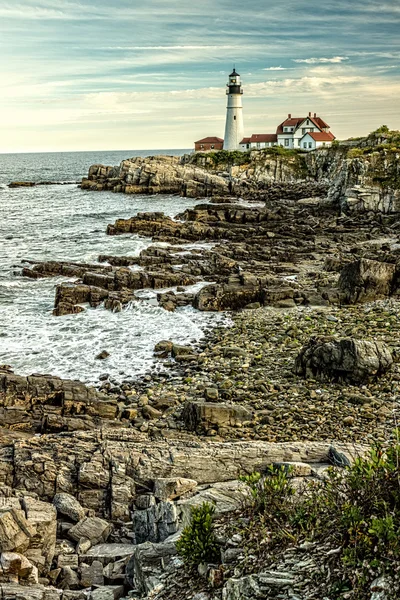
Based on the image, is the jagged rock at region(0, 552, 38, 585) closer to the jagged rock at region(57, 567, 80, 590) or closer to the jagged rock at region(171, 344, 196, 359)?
the jagged rock at region(57, 567, 80, 590)

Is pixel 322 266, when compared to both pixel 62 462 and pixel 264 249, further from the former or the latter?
pixel 62 462

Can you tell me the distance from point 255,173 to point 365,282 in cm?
6923

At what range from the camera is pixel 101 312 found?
83.9 feet

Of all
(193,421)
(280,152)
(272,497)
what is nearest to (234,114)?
(280,152)

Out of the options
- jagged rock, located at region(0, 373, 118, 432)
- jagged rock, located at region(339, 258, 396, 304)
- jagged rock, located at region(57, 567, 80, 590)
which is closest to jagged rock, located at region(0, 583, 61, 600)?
Result: jagged rock, located at region(57, 567, 80, 590)

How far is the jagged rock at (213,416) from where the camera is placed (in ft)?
47.2

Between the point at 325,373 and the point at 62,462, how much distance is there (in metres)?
8.82

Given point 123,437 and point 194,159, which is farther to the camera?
point 194,159

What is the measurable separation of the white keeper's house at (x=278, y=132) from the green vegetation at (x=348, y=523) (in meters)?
106

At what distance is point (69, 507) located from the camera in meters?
9.59

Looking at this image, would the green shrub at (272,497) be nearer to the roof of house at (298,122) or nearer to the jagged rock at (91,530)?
the jagged rock at (91,530)

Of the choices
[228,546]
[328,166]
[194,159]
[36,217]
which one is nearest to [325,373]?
[228,546]

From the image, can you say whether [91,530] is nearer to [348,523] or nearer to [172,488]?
[172,488]

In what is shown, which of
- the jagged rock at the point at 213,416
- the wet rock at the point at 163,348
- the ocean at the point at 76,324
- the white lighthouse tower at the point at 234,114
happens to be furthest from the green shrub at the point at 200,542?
the white lighthouse tower at the point at 234,114
